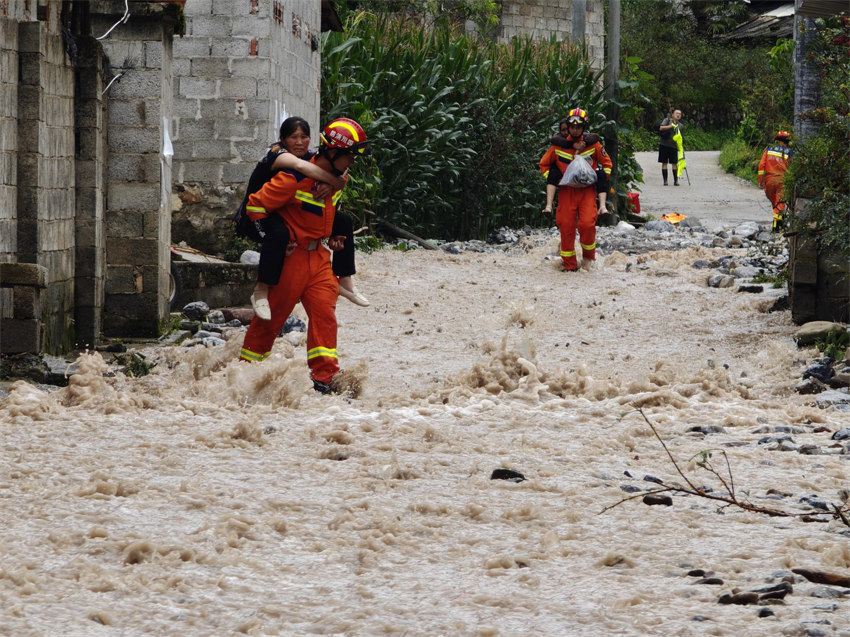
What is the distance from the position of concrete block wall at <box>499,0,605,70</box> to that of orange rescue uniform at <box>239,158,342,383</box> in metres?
22.6

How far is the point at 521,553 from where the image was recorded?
4.32 metres

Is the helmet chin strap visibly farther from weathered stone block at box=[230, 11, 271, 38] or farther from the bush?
the bush

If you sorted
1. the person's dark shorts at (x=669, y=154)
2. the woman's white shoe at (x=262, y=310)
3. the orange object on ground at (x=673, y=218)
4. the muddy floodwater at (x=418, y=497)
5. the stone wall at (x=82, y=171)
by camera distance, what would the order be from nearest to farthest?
the muddy floodwater at (x=418, y=497), the woman's white shoe at (x=262, y=310), the stone wall at (x=82, y=171), the orange object on ground at (x=673, y=218), the person's dark shorts at (x=669, y=154)

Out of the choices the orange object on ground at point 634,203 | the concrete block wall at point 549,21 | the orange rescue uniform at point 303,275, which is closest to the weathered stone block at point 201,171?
the orange rescue uniform at point 303,275

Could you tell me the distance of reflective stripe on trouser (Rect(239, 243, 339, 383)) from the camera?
748cm

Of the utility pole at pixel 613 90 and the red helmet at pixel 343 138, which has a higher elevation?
the utility pole at pixel 613 90

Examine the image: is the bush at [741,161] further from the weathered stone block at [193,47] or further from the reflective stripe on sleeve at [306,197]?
the reflective stripe on sleeve at [306,197]

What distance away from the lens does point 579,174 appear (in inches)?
533

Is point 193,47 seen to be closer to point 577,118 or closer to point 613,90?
Answer: point 577,118

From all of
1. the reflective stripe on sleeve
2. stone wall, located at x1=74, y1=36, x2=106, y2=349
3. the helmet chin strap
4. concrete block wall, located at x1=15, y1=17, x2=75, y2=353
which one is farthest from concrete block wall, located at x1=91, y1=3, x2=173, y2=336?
the helmet chin strap

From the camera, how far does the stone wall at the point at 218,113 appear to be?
13109 mm

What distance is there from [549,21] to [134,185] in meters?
22.3

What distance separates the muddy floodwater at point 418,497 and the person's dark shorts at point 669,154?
20.5 meters

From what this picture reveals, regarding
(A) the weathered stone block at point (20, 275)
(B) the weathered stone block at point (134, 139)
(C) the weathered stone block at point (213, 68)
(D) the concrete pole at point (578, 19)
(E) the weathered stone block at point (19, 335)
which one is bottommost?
(E) the weathered stone block at point (19, 335)
